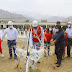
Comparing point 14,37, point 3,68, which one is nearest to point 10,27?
point 14,37

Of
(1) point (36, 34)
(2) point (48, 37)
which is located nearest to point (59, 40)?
(1) point (36, 34)

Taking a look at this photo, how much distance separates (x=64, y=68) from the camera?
170 inches

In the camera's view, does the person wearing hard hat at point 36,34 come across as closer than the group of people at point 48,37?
No

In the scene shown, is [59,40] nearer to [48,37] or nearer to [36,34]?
[36,34]

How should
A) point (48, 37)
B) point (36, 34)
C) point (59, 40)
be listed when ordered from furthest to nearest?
point (48, 37), point (36, 34), point (59, 40)

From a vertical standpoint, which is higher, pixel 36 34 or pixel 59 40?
pixel 36 34

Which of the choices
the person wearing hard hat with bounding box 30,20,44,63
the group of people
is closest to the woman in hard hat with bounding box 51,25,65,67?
the group of people

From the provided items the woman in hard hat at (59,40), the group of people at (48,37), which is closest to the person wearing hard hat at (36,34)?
the group of people at (48,37)

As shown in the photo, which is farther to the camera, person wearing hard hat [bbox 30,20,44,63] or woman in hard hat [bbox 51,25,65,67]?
person wearing hard hat [bbox 30,20,44,63]

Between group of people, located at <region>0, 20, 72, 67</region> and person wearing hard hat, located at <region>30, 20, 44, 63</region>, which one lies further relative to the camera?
person wearing hard hat, located at <region>30, 20, 44, 63</region>

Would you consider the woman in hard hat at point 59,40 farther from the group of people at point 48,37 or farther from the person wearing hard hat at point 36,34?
the person wearing hard hat at point 36,34

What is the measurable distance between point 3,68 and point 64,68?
242 cm

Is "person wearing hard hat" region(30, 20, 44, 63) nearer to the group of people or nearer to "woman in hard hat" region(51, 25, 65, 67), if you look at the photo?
the group of people

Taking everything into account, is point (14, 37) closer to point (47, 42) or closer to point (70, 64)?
point (47, 42)
